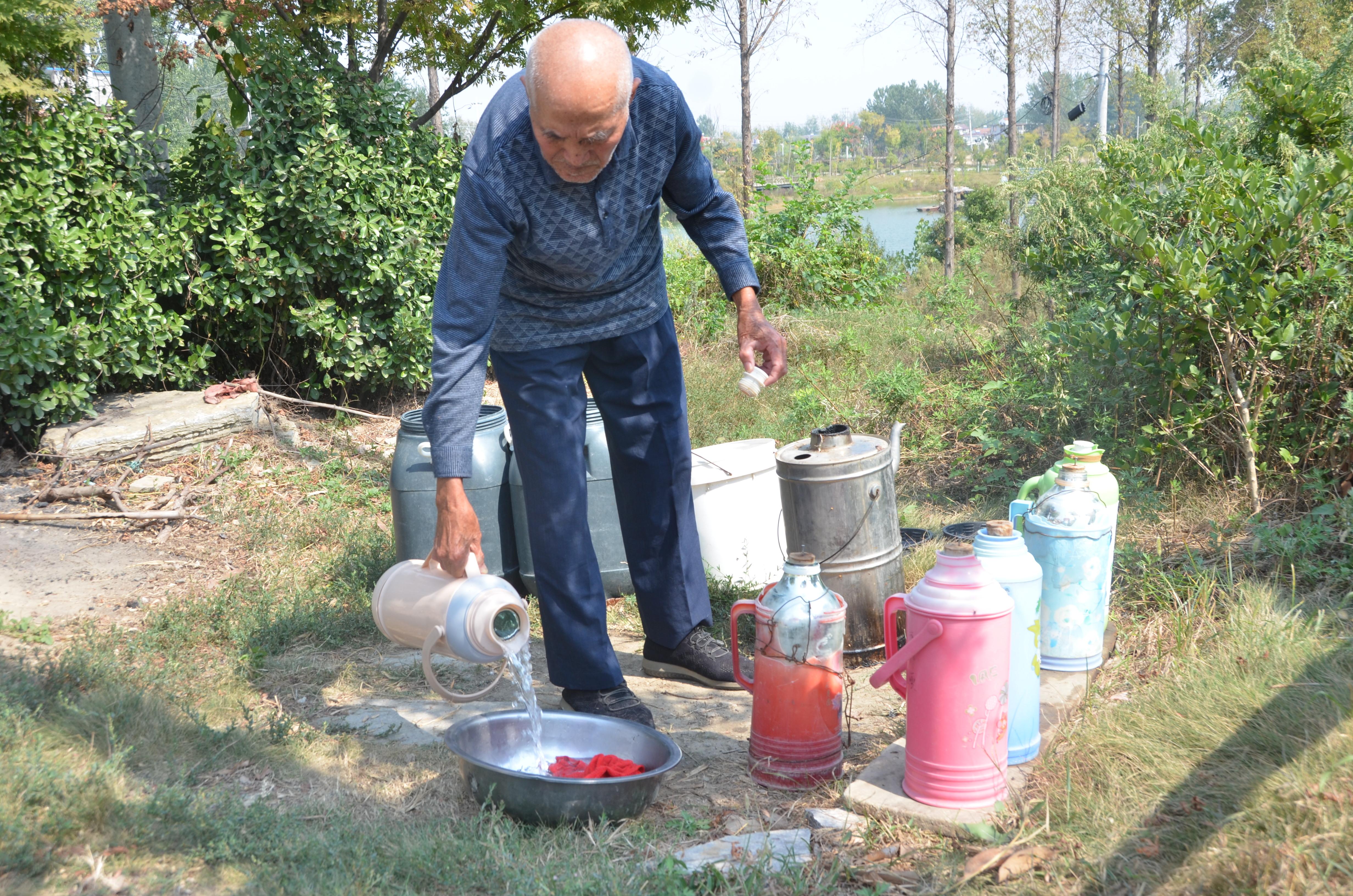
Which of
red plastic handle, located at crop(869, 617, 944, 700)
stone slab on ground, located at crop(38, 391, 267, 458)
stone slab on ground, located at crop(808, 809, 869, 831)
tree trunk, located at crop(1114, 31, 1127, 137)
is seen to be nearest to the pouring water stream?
stone slab on ground, located at crop(808, 809, 869, 831)

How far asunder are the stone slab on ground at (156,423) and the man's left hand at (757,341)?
3.93 metres

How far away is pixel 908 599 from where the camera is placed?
7.77 ft

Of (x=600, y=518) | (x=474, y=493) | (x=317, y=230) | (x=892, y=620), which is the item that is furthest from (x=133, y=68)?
(x=892, y=620)

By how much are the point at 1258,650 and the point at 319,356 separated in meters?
5.39

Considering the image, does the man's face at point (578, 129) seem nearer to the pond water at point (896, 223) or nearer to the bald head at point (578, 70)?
the bald head at point (578, 70)

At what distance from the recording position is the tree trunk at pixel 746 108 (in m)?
10.2

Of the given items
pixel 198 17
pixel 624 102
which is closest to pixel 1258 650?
pixel 624 102

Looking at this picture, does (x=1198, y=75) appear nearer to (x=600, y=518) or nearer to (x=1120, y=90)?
(x=600, y=518)

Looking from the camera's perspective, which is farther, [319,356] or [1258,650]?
[319,356]

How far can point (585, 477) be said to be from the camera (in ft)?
9.96

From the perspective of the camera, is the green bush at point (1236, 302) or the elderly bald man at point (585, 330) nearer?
the elderly bald man at point (585, 330)

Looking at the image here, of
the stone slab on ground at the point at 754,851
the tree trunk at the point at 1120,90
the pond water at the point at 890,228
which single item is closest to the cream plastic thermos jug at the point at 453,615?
the stone slab on ground at the point at 754,851

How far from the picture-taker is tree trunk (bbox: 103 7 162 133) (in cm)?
641

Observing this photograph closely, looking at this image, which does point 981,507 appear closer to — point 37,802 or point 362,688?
point 362,688
